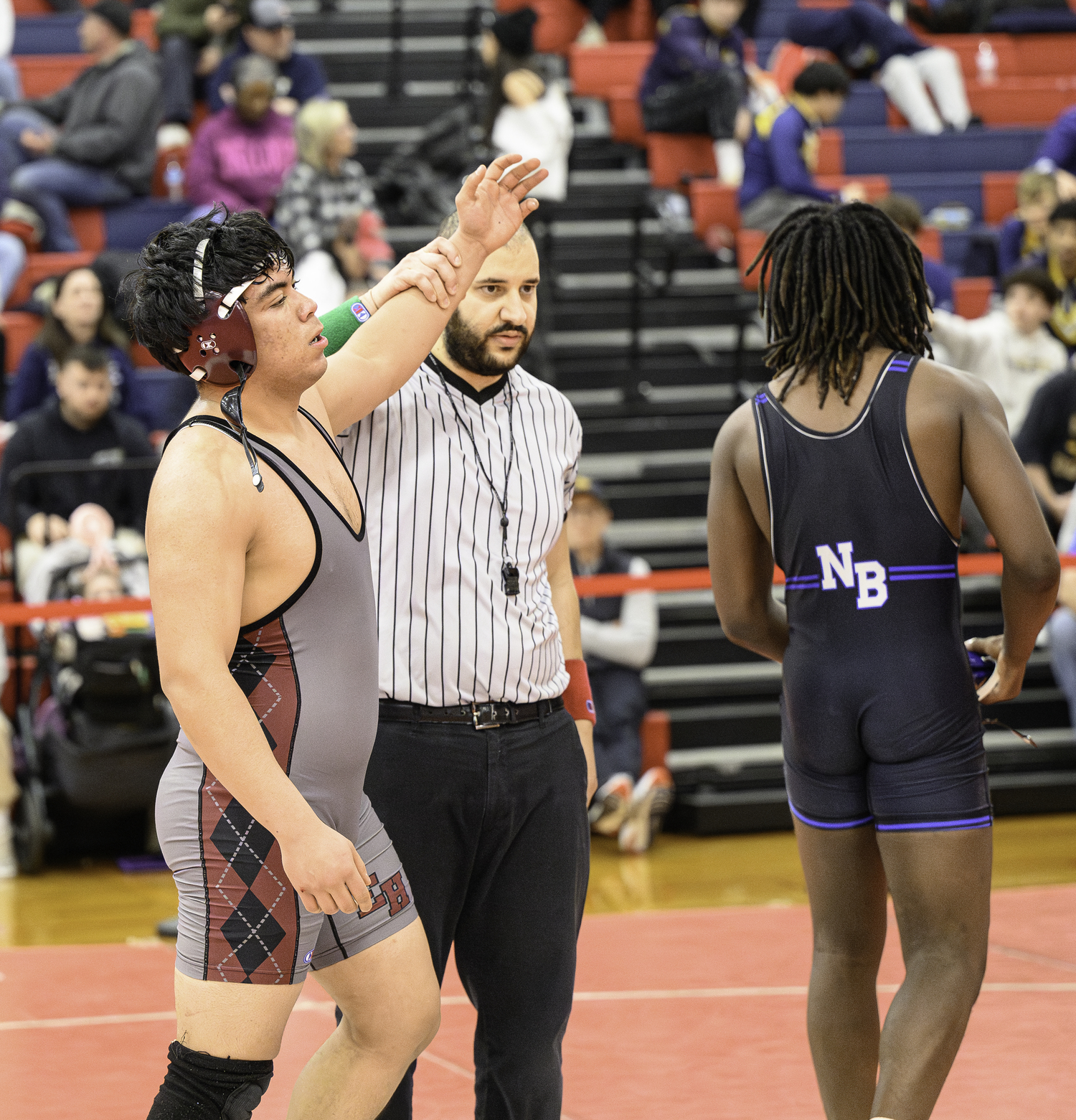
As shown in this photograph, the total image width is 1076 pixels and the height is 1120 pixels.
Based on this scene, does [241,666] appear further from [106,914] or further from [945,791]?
[106,914]

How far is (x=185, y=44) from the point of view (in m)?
10.5

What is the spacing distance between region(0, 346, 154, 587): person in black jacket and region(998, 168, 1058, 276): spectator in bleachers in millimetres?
4797

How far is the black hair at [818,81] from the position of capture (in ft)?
30.8

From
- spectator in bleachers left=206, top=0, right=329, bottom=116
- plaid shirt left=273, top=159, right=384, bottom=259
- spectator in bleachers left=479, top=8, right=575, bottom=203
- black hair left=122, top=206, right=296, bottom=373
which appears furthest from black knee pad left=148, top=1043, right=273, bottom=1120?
spectator in bleachers left=206, top=0, right=329, bottom=116

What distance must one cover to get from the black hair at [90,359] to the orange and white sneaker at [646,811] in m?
2.98

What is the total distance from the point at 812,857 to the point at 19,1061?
2459 millimetres

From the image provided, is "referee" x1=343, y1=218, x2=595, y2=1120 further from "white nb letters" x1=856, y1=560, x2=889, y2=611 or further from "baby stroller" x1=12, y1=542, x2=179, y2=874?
"baby stroller" x1=12, y1=542, x2=179, y2=874

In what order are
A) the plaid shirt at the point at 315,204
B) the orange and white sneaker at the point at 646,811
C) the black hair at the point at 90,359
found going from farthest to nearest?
1. the plaid shirt at the point at 315,204
2. the black hair at the point at 90,359
3. the orange and white sneaker at the point at 646,811

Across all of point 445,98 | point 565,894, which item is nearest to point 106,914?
point 565,894

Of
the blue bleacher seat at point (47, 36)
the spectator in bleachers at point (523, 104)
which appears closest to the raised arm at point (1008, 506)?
the spectator in bleachers at point (523, 104)

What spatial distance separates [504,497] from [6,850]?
4.70 metres

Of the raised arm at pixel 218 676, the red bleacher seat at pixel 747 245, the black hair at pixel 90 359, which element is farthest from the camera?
the red bleacher seat at pixel 747 245

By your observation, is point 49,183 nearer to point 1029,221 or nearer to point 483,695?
point 1029,221

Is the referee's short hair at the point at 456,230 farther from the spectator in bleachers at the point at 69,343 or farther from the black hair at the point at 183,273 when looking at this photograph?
the spectator in bleachers at the point at 69,343
